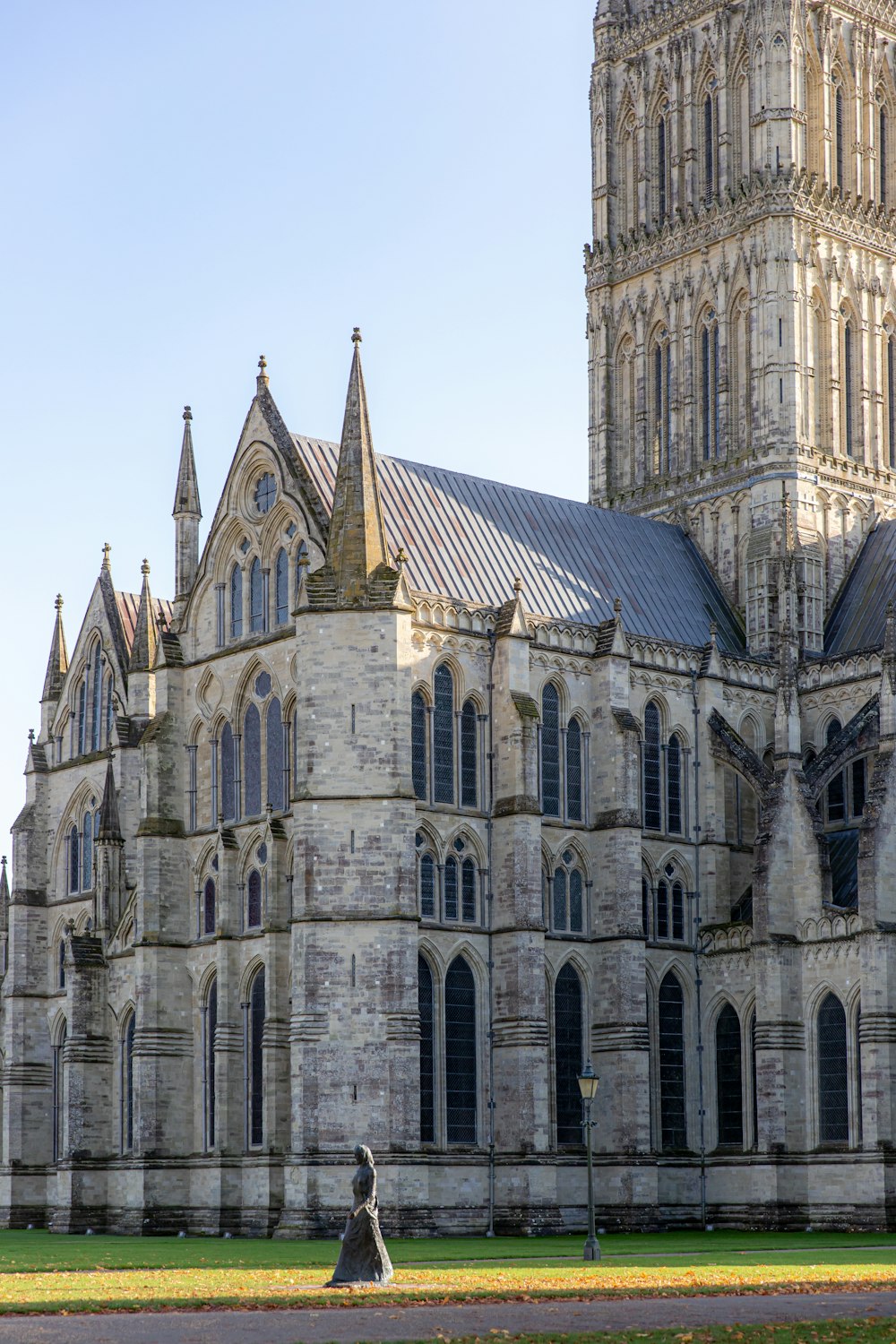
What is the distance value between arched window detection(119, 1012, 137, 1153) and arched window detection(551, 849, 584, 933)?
1305 cm

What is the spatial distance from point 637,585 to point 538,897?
45.3 feet

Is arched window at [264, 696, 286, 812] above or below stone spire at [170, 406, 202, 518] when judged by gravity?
below

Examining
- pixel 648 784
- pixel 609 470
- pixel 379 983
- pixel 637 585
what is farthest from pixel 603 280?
pixel 379 983

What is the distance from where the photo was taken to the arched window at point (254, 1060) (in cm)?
5634

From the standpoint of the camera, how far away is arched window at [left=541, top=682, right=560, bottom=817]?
58.4 metres

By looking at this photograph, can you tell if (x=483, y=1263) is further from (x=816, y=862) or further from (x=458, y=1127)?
(x=816, y=862)

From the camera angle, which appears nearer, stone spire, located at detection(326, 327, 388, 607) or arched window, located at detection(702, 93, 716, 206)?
stone spire, located at detection(326, 327, 388, 607)

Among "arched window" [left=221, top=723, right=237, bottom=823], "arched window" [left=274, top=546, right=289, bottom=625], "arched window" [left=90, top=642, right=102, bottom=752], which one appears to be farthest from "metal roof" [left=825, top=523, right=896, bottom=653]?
"arched window" [left=90, top=642, right=102, bottom=752]

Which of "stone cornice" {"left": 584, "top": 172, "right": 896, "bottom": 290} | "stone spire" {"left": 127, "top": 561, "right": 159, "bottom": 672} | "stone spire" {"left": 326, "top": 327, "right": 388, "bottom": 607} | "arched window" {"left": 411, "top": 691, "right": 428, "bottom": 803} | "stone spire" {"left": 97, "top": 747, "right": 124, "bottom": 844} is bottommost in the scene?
"stone spire" {"left": 97, "top": 747, "right": 124, "bottom": 844}

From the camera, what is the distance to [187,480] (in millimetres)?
64312

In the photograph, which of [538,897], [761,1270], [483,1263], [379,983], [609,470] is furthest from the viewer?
[609,470]

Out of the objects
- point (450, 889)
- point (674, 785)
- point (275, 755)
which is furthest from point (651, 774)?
point (275, 755)

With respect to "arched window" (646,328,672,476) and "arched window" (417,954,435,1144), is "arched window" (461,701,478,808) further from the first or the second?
"arched window" (646,328,672,476)

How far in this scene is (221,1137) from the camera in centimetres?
5656
